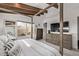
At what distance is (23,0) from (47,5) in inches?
17.3

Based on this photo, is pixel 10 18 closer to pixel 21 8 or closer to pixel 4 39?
pixel 21 8

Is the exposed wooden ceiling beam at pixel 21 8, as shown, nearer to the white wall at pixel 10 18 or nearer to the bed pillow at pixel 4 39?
the white wall at pixel 10 18

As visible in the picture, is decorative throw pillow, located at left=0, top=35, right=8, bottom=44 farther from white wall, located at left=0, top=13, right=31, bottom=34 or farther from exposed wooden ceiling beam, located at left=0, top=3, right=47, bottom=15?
exposed wooden ceiling beam, located at left=0, top=3, right=47, bottom=15

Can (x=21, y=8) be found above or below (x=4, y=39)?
above

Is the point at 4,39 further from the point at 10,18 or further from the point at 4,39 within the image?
the point at 10,18

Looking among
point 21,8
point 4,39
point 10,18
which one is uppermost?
point 21,8

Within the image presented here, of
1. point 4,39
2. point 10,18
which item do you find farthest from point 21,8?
point 4,39

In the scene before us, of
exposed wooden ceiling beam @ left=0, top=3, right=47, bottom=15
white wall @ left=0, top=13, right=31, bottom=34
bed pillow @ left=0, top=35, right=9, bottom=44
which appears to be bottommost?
bed pillow @ left=0, top=35, right=9, bottom=44

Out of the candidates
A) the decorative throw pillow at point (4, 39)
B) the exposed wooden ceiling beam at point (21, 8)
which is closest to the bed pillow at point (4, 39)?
the decorative throw pillow at point (4, 39)

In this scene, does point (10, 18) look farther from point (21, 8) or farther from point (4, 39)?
point (4, 39)

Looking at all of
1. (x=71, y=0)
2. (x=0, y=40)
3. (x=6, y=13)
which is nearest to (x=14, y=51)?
(x=0, y=40)

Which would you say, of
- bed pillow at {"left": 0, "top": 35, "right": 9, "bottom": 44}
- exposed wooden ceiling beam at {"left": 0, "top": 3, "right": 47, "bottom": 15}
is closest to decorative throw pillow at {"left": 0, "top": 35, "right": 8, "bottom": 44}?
bed pillow at {"left": 0, "top": 35, "right": 9, "bottom": 44}

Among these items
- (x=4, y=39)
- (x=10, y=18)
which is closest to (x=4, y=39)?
(x=4, y=39)

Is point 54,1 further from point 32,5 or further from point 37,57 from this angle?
point 37,57
